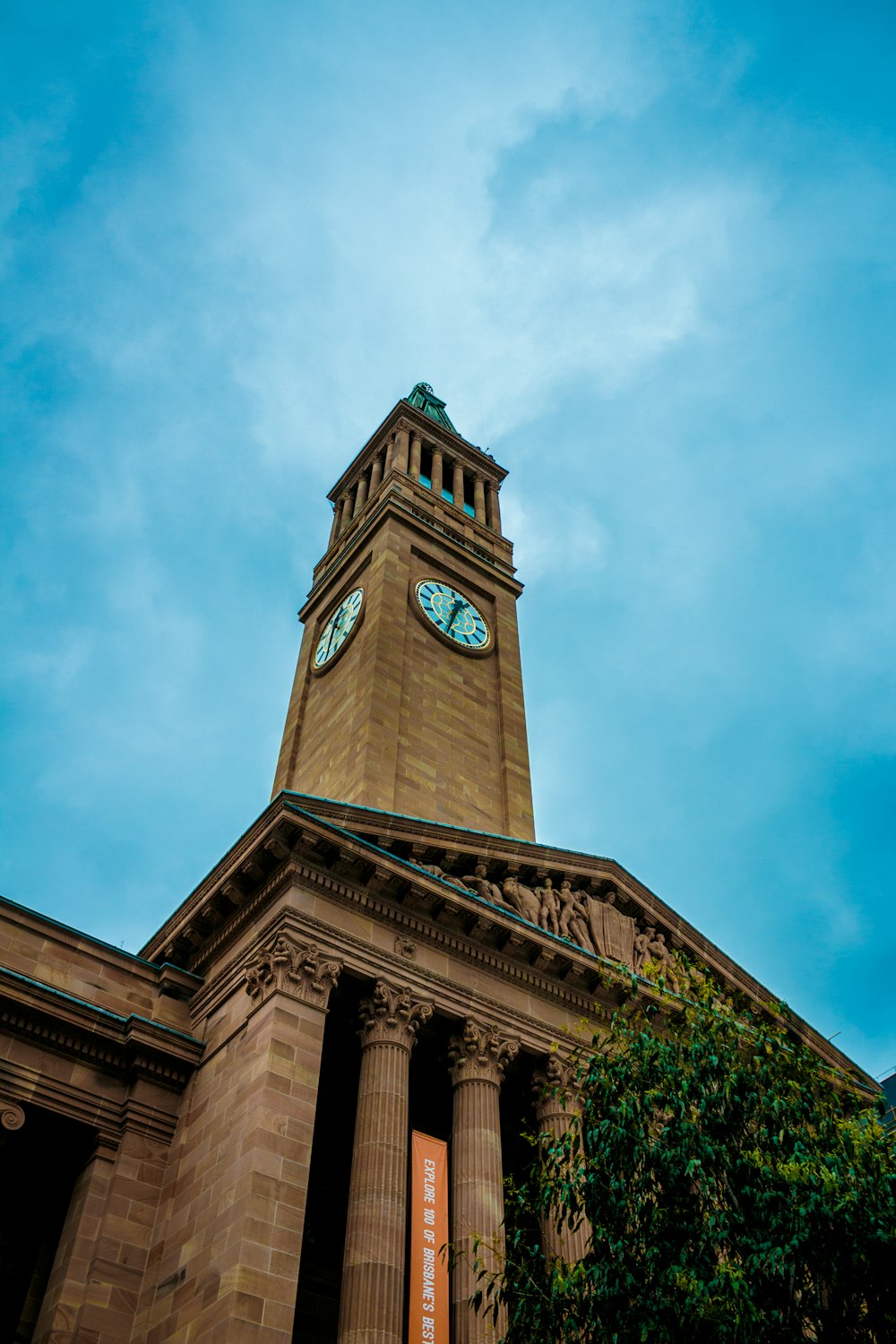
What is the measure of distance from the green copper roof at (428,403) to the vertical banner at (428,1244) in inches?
1775

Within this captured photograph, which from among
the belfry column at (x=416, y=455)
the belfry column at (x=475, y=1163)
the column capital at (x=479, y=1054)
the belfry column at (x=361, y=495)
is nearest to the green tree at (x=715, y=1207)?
the belfry column at (x=475, y=1163)

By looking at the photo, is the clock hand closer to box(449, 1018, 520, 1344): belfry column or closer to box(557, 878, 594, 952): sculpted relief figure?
box(557, 878, 594, 952): sculpted relief figure

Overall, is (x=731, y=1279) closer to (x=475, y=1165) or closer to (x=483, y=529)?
(x=475, y=1165)

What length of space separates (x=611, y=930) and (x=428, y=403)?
42196mm

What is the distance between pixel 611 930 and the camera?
33.3m

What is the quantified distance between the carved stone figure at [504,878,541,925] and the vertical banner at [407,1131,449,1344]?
6980 millimetres

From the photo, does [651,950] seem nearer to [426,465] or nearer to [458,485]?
[458,485]

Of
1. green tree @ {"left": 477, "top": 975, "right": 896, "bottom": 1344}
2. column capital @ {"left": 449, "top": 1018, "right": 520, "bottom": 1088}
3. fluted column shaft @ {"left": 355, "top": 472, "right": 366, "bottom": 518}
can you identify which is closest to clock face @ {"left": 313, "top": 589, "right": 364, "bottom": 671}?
fluted column shaft @ {"left": 355, "top": 472, "right": 366, "bottom": 518}

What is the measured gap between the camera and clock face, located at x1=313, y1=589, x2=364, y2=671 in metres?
48.2

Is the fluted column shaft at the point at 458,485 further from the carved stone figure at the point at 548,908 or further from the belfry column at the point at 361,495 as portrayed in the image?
the carved stone figure at the point at 548,908

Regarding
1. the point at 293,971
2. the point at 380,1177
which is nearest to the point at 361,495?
the point at 293,971

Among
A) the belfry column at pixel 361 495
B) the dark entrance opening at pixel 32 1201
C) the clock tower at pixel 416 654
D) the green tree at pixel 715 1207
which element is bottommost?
the green tree at pixel 715 1207

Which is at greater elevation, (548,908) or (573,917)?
(573,917)

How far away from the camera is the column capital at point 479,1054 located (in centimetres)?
2688
